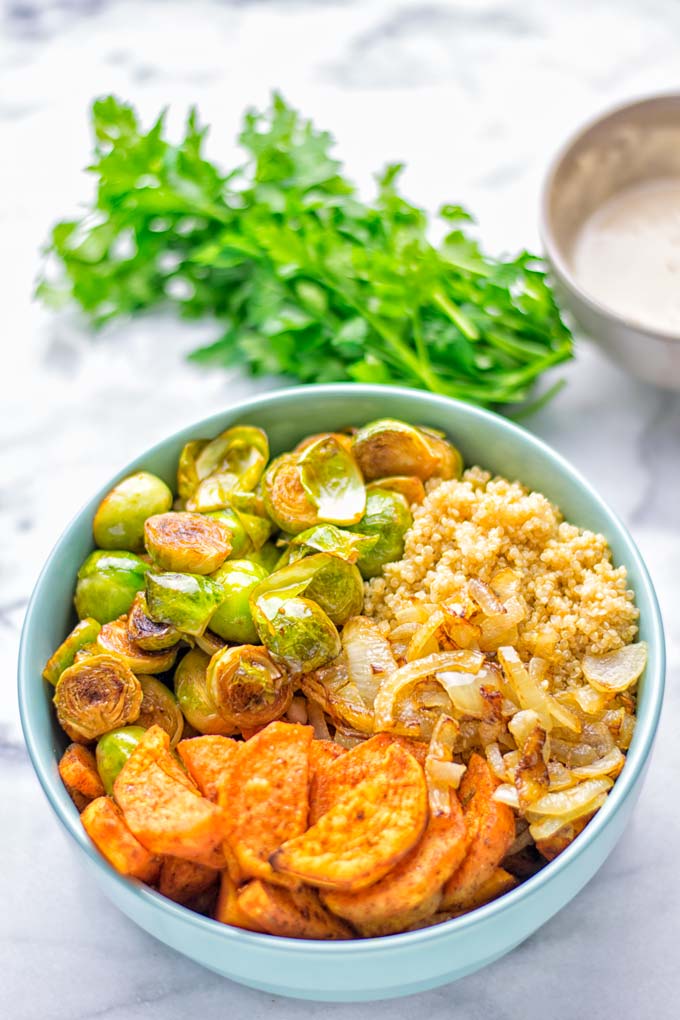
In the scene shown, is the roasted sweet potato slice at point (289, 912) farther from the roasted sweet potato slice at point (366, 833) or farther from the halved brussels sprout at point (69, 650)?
the halved brussels sprout at point (69, 650)

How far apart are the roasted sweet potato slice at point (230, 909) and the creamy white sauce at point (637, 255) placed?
5.20 ft

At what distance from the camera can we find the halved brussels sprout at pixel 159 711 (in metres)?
1.97

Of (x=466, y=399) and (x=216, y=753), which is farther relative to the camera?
(x=466, y=399)

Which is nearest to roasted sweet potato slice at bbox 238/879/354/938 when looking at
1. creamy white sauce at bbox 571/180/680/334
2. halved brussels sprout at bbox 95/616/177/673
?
halved brussels sprout at bbox 95/616/177/673

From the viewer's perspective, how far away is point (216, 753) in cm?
182

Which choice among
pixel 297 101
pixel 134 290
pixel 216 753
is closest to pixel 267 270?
pixel 134 290

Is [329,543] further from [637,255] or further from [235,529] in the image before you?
Result: [637,255]

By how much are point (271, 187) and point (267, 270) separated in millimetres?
233

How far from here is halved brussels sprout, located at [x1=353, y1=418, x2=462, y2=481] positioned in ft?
7.23

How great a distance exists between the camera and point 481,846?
1721 millimetres

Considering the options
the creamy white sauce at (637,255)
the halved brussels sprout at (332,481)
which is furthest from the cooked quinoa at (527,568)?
the creamy white sauce at (637,255)

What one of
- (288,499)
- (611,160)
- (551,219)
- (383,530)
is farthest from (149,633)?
(611,160)

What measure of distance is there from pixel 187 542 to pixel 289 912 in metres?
0.69

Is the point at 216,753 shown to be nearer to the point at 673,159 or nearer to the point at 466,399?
the point at 466,399
